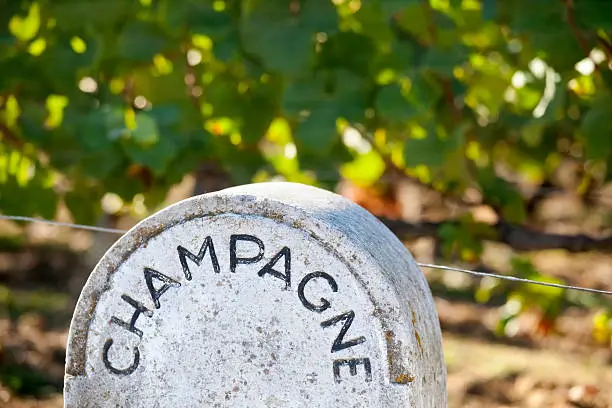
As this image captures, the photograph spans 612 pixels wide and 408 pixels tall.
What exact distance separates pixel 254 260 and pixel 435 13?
1.45 metres

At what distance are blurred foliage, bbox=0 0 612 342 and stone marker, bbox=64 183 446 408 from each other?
87 centimetres

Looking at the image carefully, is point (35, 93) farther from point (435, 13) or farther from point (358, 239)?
point (358, 239)

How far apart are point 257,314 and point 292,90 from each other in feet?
3.87

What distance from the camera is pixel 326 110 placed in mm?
2947

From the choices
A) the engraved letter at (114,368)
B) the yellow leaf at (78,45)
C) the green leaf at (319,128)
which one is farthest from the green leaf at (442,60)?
the engraved letter at (114,368)

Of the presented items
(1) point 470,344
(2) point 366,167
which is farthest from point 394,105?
(1) point 470,344

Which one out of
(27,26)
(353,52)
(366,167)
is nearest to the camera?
(353,52)

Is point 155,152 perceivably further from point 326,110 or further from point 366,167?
point 366,167

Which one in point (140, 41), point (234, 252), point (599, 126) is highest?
point (140, 41)

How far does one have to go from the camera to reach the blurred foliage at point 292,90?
2914mm

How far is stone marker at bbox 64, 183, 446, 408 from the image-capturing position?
6.20 ft

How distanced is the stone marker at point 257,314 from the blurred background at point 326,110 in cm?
88

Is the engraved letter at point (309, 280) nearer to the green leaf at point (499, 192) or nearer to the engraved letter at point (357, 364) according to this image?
the engraved letter at point (357, 364)

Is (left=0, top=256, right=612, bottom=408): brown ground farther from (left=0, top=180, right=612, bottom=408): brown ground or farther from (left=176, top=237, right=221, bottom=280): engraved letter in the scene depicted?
(left=176, top=237, right=221, bottom=280): engraved letter
